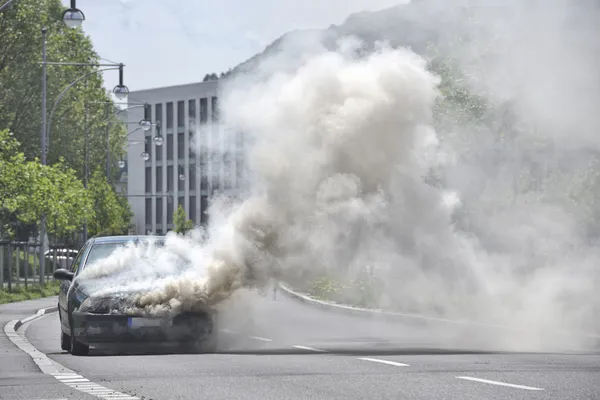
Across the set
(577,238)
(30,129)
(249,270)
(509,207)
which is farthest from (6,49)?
(249,270)

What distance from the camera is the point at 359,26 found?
2516cm

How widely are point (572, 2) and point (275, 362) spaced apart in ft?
30.3

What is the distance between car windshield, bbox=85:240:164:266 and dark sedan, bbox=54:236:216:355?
0.41 m

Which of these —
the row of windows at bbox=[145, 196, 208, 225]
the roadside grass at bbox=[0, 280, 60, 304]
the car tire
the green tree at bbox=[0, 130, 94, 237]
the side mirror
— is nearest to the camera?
the side mirror

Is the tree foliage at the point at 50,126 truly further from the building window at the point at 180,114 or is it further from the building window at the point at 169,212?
the building window at the point at 169,212

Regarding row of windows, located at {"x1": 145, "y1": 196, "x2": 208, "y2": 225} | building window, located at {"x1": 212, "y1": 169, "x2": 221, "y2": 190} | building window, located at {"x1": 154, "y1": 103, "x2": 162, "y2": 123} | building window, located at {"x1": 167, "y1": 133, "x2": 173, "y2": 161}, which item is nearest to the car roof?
building window, located at {"x1": 212, "y1": 169, "x2": 221, "y2": 190}

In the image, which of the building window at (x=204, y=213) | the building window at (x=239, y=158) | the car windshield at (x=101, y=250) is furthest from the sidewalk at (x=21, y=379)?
the building window at (x=239, y=158)

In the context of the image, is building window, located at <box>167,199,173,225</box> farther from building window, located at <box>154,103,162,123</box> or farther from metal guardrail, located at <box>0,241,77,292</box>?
metal guardrail, located at <box>0,241,77,292</box>

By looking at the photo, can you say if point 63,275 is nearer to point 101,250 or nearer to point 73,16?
point 101,250

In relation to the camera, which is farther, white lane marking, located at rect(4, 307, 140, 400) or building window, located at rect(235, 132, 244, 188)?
building window, located at rect(235, 132, 244, 188)

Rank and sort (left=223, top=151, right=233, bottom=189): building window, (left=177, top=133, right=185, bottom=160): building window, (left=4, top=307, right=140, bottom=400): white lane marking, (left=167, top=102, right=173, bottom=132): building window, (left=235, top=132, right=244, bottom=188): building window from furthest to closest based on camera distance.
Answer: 1. (left=177, top=133, right=185, bottom=160): building window
2. (left=167, top=102, right=173, bottom=132): building window
3. (left=223, top=151, right=233, bottom=189): building window
4. (left=235, top=132, right=244, bottom=188): building window
5. (left=4, top=307, right=140, bottom=400): white lane marking

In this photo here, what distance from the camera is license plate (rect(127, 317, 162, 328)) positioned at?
17.2m

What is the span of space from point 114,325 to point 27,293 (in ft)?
101

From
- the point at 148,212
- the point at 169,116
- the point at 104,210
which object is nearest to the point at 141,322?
the point at 104,210
